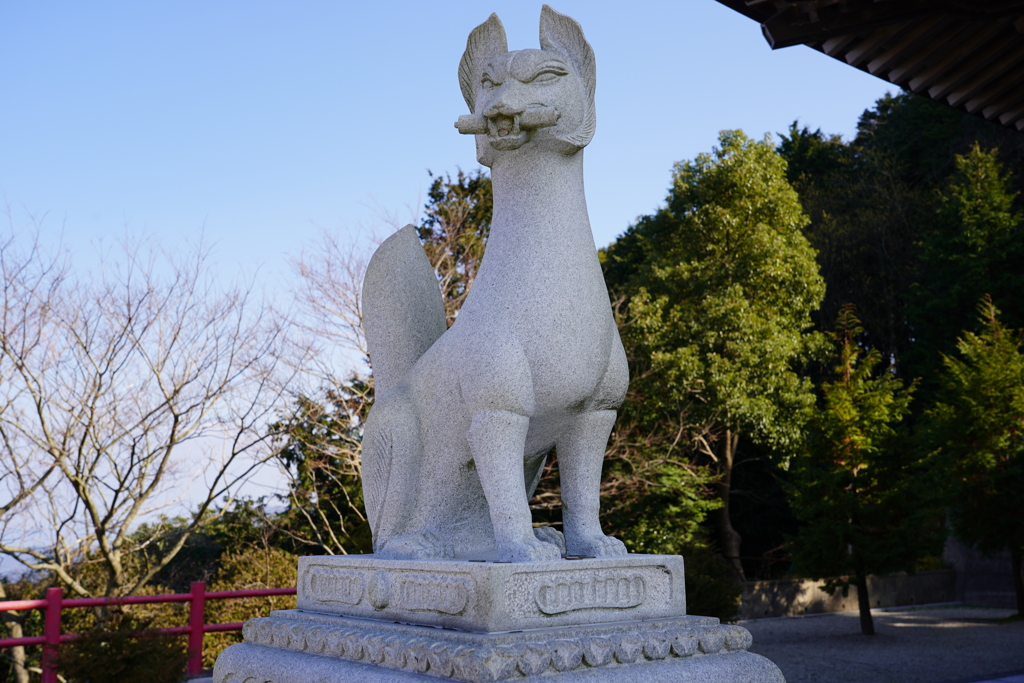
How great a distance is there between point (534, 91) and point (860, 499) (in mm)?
10080

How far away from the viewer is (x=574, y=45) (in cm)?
261

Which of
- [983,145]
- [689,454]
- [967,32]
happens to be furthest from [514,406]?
[983,145]

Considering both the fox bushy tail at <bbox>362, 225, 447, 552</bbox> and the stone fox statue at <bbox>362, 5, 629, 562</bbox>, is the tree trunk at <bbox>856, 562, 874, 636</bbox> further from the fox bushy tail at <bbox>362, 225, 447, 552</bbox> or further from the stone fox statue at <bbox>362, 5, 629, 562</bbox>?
the fox bushy tail at <bbox>362, 225, 447, 552</bbox>

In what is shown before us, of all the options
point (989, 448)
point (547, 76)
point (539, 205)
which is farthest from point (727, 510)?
point (547, 76)

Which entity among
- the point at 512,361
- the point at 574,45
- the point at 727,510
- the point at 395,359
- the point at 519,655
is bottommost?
the point at 519,655

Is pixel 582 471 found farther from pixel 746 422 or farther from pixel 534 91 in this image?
pixel 746 422

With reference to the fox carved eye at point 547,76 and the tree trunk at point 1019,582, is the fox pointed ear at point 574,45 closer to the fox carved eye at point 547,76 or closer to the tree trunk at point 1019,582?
the fox carved eye at point 547,76

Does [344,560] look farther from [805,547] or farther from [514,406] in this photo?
[805,547]

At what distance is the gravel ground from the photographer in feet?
27.2

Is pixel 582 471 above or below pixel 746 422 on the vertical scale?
below

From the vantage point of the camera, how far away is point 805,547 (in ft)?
35.3

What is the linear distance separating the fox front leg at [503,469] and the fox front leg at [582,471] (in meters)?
0.22

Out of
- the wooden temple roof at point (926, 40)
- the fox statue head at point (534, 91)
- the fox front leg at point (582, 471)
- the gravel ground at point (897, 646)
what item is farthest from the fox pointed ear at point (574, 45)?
the gravel ground at point (897, 646)

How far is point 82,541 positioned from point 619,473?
20.4 feet
